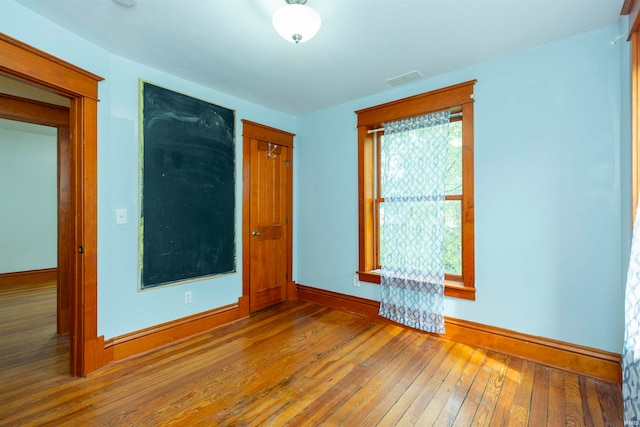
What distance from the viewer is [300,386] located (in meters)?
2.08

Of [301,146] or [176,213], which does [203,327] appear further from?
[301,146]

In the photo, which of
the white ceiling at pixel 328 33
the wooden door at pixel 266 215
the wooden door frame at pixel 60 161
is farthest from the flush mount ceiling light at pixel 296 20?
the wooden door frame at pixel 60 161

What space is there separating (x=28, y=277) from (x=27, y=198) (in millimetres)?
1424

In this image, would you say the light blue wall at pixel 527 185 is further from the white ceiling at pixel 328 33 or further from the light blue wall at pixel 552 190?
the white ceiling at pixel 328 33

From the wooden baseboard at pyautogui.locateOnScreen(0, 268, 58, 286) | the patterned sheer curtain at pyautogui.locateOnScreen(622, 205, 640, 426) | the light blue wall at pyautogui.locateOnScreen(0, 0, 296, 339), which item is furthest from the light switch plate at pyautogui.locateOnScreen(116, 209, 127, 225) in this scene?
the wooden baseboard at pyautogui.locateOnScreen(0, 268, 58, 286)

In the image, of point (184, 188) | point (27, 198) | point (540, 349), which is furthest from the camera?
point (27, 198)

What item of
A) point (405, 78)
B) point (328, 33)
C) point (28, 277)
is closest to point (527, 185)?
point (405, 78)

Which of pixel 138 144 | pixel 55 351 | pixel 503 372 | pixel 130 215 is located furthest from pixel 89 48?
pixel 503 372

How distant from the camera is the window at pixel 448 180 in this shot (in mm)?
2732

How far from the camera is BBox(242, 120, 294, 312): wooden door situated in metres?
3.54

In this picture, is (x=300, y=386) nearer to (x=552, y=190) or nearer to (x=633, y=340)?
(x=633, y=340)

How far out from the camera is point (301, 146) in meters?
→ 4.13

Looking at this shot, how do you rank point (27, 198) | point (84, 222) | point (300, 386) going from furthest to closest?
point (27, 198)
point (84, 222)
point (300, 386)

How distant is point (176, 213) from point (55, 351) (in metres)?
→ 1.59
